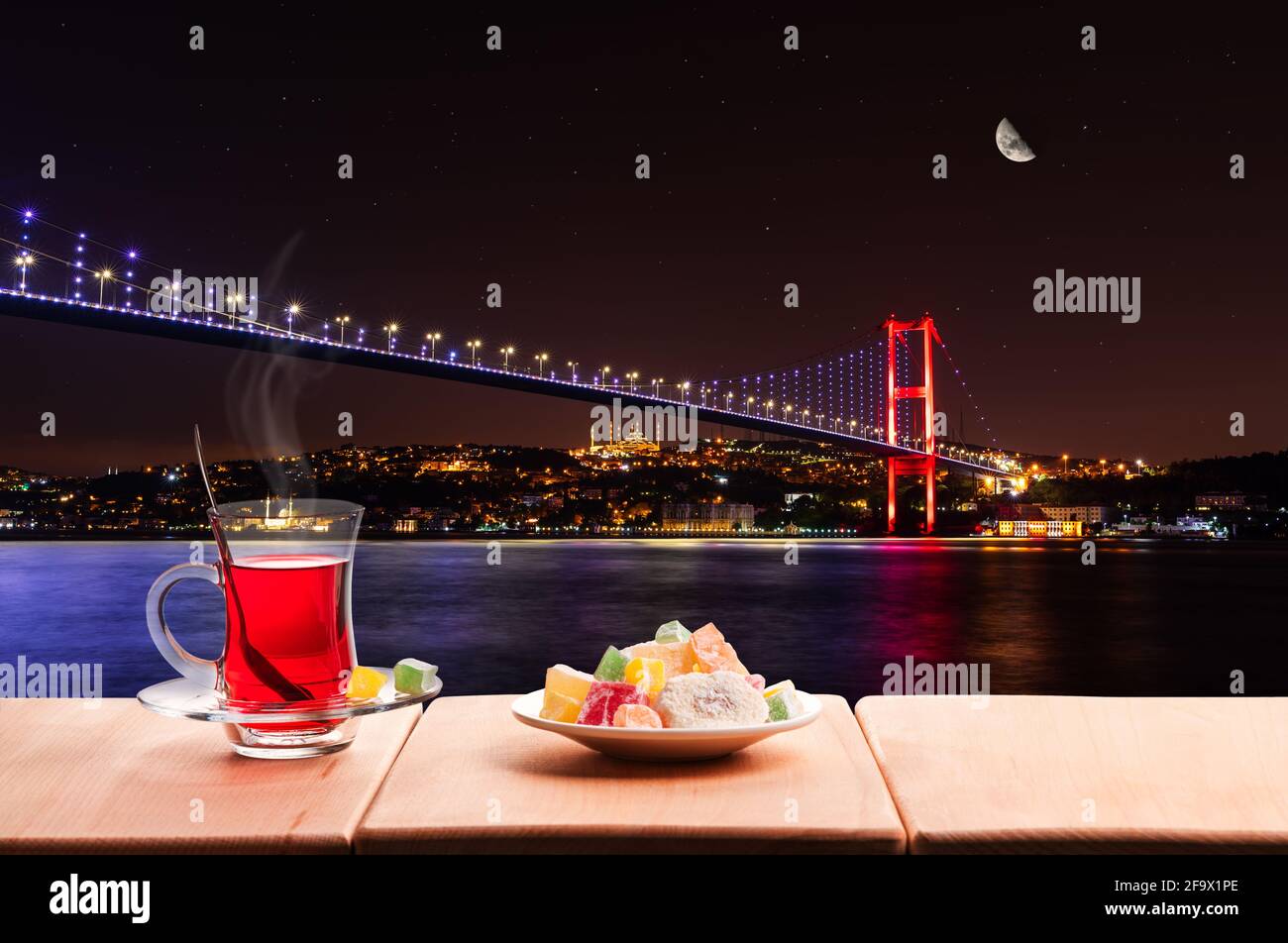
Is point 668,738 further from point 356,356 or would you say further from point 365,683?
point 356,356

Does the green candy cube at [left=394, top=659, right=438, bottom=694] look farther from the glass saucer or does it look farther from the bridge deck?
the bridge deck

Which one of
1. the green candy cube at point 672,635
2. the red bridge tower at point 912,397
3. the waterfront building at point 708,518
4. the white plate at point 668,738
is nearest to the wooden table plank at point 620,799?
the white plate at point 668,738

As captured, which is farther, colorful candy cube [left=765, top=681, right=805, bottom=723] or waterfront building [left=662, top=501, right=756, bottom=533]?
waterfront building [left=662, top=501, right=756, bottom=533]

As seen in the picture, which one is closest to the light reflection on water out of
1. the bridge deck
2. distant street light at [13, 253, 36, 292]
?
the bridge deck

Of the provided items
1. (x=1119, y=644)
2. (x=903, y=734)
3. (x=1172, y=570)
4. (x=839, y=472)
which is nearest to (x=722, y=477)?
(x=839, y=472)

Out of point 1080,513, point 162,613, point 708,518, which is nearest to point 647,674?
point 162,613
